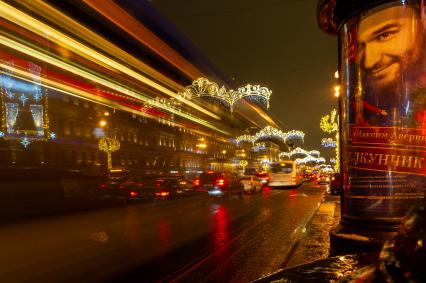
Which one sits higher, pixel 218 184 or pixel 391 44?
pixel 391 44

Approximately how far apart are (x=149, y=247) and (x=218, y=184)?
55.6 feet

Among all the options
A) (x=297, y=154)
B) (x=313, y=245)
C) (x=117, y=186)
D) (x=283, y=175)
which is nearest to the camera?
(x=313, y=245)

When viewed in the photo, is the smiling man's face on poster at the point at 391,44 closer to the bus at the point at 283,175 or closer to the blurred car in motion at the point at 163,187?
the blurred car in motion at the point at 163,187

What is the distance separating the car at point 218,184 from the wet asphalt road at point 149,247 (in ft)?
33.4

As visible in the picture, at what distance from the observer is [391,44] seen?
5832 mm

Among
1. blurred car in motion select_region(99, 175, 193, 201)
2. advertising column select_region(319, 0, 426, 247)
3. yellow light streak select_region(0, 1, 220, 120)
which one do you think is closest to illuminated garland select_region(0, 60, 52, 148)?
yellow light streak select_region(0, 1, 220, 120)

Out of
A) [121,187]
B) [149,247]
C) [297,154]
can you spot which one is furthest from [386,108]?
[297,154]

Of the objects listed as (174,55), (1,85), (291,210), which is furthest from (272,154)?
(1,85)

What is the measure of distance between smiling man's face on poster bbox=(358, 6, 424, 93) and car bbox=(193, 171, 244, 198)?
2128 cm

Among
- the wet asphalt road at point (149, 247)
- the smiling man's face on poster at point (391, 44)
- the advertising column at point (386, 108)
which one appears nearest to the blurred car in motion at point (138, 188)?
the wet asphalt road at point (149, 247)

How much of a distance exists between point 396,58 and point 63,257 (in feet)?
23.3

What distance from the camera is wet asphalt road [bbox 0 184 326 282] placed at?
24.6 feet

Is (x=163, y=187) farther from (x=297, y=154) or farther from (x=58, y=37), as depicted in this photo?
(x=297, y=154)

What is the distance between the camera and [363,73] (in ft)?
19.9
